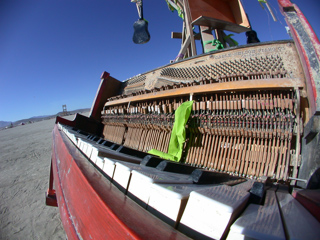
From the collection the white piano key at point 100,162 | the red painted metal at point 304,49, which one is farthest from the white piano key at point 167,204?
the red painted metal at point 304,49

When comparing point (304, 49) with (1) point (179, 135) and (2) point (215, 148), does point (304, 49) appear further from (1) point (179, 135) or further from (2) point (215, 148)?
(1) point (179, 135)

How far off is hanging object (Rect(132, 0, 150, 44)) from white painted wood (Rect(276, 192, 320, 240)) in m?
6.97

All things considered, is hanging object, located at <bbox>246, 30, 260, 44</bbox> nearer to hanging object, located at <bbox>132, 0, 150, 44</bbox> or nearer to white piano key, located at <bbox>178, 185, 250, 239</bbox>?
hanging object, located at <bbox>132, 0, 150, 44</bbox>

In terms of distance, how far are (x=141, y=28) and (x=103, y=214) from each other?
702 centimetres

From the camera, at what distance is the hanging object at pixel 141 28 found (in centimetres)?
652

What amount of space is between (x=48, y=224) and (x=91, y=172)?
2.74 meters

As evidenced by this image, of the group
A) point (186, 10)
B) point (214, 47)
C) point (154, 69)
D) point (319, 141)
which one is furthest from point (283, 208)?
point (186, 10)

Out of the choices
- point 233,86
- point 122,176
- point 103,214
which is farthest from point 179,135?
point 103,214

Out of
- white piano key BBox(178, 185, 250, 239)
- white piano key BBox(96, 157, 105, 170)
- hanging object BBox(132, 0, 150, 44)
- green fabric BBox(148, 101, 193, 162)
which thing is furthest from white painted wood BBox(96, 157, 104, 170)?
hanging object BBox(132, 0, 150, 44)

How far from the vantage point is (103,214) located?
0.52 metres

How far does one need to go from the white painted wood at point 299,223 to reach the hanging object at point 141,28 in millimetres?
6966

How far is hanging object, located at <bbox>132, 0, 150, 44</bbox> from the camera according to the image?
6523 millimetres

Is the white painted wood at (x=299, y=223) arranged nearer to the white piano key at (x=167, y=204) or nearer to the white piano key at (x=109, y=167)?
the white piano key at (x=167, y=204)

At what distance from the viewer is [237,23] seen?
6551 millimetres
